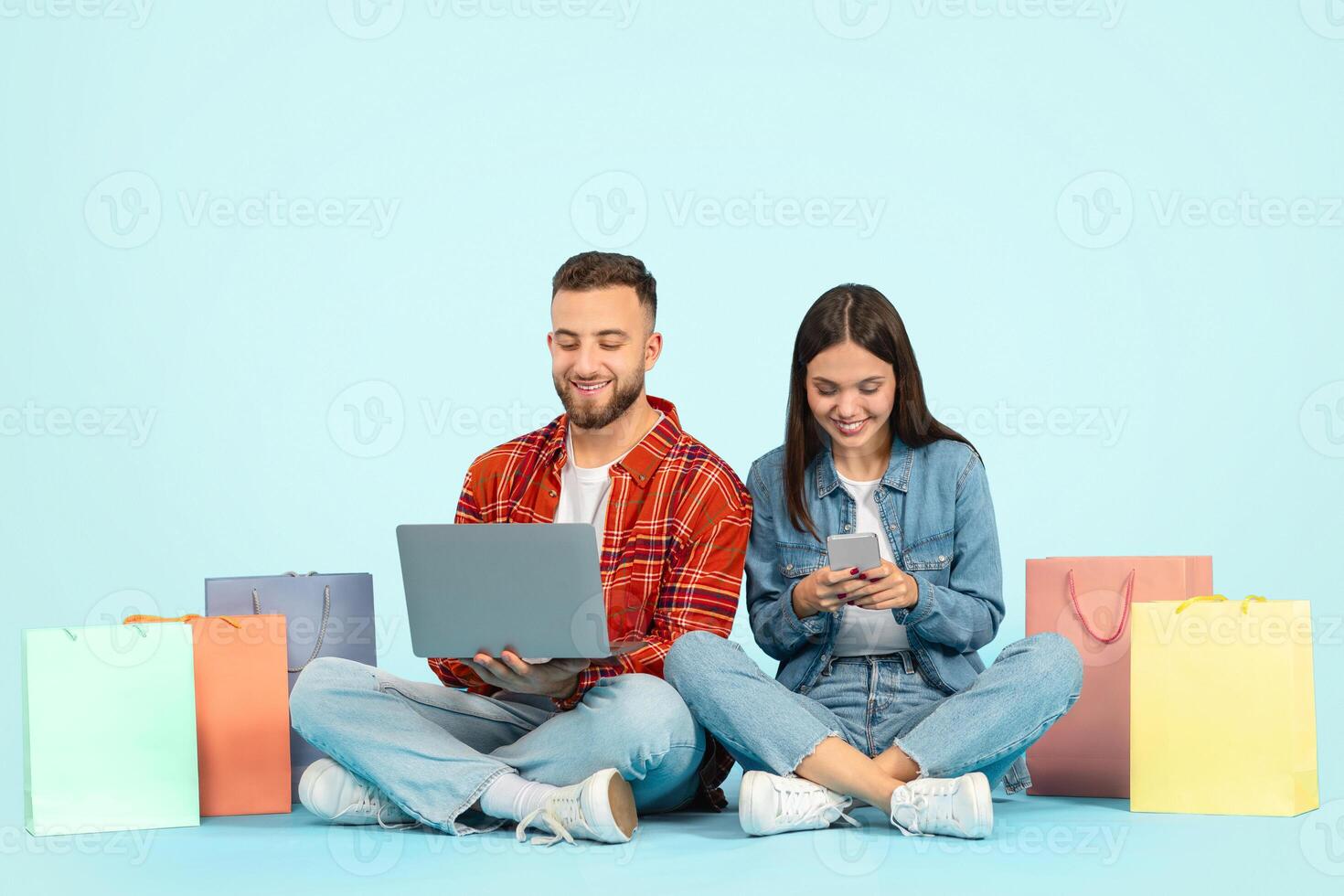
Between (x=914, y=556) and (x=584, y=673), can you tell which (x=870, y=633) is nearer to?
(x=914, y=556)

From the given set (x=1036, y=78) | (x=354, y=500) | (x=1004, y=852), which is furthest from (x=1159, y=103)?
(x=1004, y=852)

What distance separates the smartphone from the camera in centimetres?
248

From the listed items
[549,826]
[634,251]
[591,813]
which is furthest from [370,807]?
[634,251]

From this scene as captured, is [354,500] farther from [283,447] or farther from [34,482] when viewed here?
[34,482]

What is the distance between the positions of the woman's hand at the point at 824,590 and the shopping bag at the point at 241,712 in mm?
999

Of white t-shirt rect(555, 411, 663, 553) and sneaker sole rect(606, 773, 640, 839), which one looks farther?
white t-shirt rect(555, 411, 663, 553)

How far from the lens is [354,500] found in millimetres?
4469

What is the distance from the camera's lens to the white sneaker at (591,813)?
2328mm

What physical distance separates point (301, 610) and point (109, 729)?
17.9 inches

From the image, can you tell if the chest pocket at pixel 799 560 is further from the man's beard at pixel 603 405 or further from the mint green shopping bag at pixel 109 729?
the mint green shopping bag at pixel 109 729

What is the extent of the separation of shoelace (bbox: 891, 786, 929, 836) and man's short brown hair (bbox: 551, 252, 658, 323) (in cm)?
104

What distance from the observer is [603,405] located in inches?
108

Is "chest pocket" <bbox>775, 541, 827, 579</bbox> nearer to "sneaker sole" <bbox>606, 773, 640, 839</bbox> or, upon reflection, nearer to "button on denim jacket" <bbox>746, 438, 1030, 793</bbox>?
"button on denim jacket" <bbox>746, 438, 1030, 793</bbox>

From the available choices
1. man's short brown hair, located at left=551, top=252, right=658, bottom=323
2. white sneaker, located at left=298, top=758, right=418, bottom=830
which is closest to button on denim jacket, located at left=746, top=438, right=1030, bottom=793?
man's short brown hair, located at left=551, top=252, right=658, bottom=323
